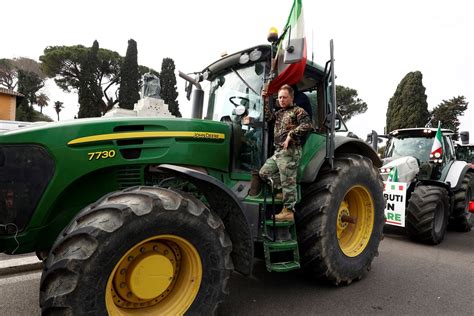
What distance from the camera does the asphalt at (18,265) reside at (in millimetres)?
3779

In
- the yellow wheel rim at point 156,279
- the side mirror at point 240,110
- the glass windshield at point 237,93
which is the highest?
the glass windshield at point 237,93

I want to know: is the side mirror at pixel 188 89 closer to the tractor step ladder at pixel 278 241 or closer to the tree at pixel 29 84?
the tractor step ladder at pixel 278 241

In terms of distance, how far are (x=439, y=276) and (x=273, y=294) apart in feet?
7.25

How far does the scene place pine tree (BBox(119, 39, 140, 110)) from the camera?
1348 inches

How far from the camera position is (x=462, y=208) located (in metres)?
6.48

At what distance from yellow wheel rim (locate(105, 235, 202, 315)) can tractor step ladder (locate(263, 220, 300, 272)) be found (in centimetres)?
77

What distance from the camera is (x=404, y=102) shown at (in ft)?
92.9

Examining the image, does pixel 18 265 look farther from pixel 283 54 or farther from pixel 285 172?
pixel 283 54

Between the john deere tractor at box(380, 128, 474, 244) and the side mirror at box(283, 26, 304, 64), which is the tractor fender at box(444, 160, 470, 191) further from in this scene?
the side mirror at box(283, 26, 304, 64)

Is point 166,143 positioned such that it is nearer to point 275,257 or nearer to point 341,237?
point 275,257

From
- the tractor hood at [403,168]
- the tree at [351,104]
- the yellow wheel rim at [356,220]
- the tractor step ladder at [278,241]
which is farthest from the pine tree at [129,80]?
the tractor step ladder at [278,241]

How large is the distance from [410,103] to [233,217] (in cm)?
2962

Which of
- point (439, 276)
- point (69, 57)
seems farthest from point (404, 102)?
point (69, 57)

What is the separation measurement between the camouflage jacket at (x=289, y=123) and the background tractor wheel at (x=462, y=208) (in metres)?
5.04
